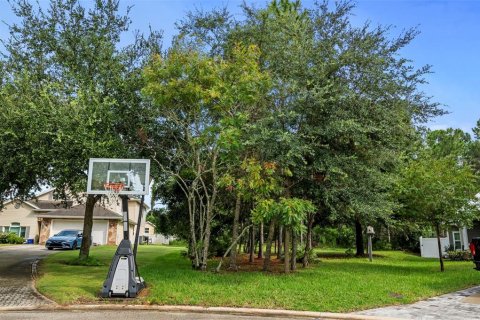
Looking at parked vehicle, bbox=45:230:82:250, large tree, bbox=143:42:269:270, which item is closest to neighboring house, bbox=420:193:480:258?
large tree, bbox=143:42:269:270

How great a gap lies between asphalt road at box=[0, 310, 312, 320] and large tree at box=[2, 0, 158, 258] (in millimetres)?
5274

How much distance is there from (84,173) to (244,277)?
6154 millimetres

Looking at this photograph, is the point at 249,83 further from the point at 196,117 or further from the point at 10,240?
the point at 10,240

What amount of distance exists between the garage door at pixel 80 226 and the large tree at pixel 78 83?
21.8 m

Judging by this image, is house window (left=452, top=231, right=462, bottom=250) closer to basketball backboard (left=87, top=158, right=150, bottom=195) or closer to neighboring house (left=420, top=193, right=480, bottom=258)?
neighboring house (left=420, top=193, right=480, bottom=258)

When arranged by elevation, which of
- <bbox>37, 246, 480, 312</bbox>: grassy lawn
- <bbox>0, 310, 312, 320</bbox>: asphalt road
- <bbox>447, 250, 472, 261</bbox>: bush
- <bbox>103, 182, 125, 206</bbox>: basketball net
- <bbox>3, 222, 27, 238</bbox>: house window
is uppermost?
<bbox>103, 182, 125, 206</bbox>: basketball net

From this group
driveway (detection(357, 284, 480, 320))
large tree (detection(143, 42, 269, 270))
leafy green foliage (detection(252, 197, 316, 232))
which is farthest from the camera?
large tree (detection(143, 42, 269, 270))

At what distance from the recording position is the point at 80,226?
37.0 metres

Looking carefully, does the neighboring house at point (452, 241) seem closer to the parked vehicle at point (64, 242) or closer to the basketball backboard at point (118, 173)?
the basketball backboard at point (118, 173)

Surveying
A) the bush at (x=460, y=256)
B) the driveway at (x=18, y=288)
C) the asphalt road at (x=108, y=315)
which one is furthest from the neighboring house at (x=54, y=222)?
the asphalt road at (x=108, y=315)

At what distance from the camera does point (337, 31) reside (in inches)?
576

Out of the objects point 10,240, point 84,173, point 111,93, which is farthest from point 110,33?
point 10,240

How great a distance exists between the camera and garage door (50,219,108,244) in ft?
120

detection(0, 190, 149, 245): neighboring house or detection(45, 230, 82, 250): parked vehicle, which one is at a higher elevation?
detection(0, 190, 149, 245): neighboring house
